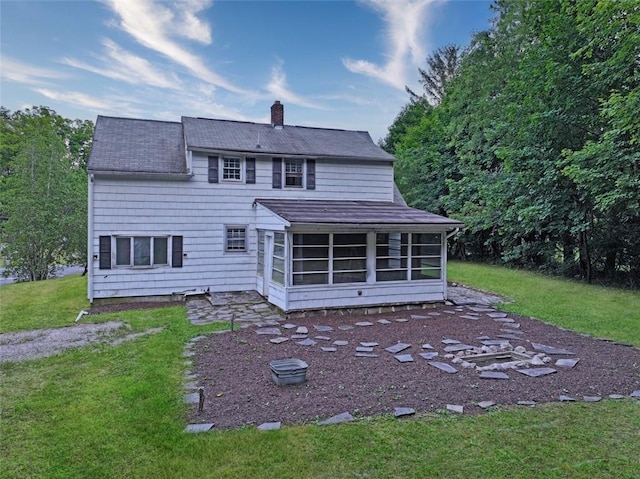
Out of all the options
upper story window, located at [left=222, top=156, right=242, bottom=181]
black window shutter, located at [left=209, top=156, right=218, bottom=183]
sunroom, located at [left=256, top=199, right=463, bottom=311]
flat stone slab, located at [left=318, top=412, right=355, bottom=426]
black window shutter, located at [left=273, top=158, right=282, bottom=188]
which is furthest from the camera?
black window shutter, located at [left=273, top=158, right=282, bottom=188]

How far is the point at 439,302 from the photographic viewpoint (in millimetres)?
11078

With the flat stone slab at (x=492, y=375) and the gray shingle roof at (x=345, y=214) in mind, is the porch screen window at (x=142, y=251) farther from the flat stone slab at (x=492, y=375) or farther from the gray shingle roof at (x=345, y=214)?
the flat stone slab at (x=492, y=375)

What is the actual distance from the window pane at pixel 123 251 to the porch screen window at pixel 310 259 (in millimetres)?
5292

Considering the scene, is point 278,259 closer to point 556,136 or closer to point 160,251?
point 160,251

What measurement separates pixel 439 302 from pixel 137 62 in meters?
13.8

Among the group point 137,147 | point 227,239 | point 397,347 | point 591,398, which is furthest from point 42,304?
point 591,398

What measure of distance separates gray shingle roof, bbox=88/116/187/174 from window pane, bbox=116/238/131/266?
1999mm

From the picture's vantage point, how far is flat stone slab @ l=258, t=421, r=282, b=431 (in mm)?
4137

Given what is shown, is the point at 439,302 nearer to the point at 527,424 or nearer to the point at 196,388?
the point at 527,424

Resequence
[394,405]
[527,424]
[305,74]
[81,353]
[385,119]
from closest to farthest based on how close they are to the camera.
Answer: [527,424], [394,405], [81,353], [305,74], [385,119]

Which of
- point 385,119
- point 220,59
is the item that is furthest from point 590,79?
point 385,119

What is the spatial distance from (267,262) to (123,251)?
4.23 metres

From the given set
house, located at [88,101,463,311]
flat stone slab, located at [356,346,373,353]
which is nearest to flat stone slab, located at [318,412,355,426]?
flat stone slab, located at [356,346,373,353]

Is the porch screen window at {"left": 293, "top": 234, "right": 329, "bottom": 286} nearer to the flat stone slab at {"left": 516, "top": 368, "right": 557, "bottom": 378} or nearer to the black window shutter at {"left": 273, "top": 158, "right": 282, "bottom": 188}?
the black window shutter at {"left": 273, "top": 158, "right": 282, "bottom": 188}
